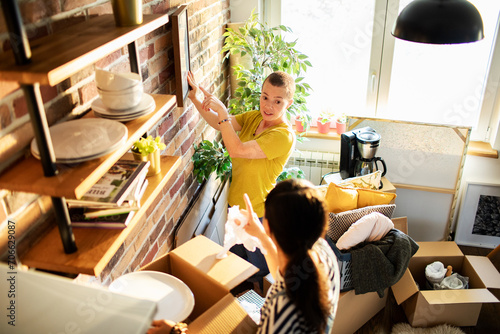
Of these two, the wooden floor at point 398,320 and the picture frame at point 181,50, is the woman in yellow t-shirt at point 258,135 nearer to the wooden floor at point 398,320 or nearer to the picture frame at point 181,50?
the picture frame at point 181,50

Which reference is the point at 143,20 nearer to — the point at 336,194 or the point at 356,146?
the point at 336,194

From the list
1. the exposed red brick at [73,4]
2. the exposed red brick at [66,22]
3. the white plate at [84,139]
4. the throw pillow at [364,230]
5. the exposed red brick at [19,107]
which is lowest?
the throw pillow at [364,230]

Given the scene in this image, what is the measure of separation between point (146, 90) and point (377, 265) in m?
1.48

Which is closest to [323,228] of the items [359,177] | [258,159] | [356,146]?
[258,159]

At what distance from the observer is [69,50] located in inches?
40.6

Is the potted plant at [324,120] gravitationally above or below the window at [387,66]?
below

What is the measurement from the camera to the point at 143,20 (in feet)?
4.49

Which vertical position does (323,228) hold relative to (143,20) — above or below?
below

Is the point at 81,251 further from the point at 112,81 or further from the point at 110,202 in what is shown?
the point at 112,81

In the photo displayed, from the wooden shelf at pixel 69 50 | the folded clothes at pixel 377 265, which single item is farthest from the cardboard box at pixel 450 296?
the wooden shelf at pixel 69 50

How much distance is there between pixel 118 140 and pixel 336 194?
1.58 metres

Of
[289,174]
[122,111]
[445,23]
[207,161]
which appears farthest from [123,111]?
[289,174]

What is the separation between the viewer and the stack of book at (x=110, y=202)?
4.07ft

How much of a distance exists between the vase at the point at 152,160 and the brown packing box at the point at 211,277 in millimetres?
440
